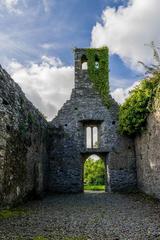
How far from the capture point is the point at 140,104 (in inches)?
545

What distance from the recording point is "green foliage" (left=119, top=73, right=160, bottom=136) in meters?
12.3

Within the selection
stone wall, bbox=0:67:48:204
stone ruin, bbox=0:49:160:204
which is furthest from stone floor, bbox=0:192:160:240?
stone ruin, bbox=0:49:160:204

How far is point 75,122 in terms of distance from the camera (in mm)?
17453

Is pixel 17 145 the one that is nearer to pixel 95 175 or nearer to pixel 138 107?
pixel 138 107

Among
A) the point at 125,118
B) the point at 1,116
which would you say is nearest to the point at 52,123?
the point at 125,118

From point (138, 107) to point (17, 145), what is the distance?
22.0 feet

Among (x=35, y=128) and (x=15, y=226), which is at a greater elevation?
(x=35, y=128)

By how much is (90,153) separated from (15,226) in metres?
11.3

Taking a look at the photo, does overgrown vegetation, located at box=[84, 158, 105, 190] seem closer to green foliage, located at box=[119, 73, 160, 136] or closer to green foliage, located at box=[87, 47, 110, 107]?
green foliage, located at box=[87, 47, 110, 107]

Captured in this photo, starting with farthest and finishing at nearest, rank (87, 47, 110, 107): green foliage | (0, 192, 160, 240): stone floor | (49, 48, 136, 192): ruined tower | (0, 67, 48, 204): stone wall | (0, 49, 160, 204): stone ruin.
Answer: (87, 47, 110, 107): green foliage < (49, 48, 136, 192): ruined tower < (0, 49, 160, 204): stone ruin < (0, 67, 48, 204): stone wall < (0, 192, 160, 240): stone floor

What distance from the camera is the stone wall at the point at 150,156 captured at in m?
11.9

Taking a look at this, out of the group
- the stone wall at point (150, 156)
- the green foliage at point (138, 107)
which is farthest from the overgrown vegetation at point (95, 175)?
the stone wall at point (150, 156)

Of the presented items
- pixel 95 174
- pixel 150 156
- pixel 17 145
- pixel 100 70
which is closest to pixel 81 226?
pixel 17 145

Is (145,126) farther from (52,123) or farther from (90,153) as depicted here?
(52,123)
